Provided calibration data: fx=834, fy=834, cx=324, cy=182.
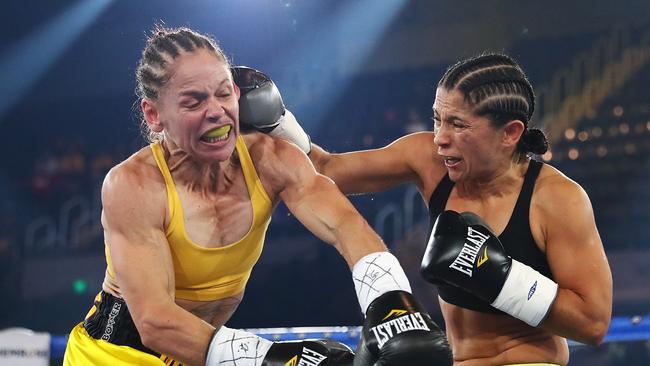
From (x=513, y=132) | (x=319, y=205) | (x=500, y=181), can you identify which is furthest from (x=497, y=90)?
(x=319, y=205)

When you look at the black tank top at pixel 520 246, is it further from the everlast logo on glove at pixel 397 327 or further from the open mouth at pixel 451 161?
the everlast logo on glove at pixel 397 327

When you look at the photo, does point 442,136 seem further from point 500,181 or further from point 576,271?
point 576,271

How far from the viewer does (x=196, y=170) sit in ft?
6.72

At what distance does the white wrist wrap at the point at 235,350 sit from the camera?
1728 millimetres

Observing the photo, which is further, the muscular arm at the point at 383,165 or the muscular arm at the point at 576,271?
the muscular arm at the point at 383,165

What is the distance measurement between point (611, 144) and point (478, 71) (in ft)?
20.7

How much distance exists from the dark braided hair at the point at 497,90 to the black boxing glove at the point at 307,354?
2.56ft

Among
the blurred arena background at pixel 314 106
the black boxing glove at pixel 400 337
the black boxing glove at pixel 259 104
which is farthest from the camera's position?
the blurred arena background at pixel 314 106

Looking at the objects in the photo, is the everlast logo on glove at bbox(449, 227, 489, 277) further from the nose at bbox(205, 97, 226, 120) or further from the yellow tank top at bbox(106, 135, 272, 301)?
the nose at bbox(205, 97, 226, 120)

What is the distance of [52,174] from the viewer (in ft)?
28.5

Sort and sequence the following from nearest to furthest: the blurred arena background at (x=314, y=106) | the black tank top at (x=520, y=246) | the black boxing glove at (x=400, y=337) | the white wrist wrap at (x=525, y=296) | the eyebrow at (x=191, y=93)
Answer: the black boxing glove at (x=400, y=337), the eyebrow at (x=191, y=93), the white wrist wrap at (x=525, y=296), the black tank top at (x=520, y=246), the blurred arena background at (x=314, y=106)

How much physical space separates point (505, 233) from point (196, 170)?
31.9 inches

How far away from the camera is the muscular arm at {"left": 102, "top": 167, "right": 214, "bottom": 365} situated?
70.3 inches

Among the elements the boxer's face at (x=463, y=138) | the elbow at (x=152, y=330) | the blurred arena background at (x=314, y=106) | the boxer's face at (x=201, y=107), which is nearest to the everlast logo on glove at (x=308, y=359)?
the elbow at (x=152, y=330)
